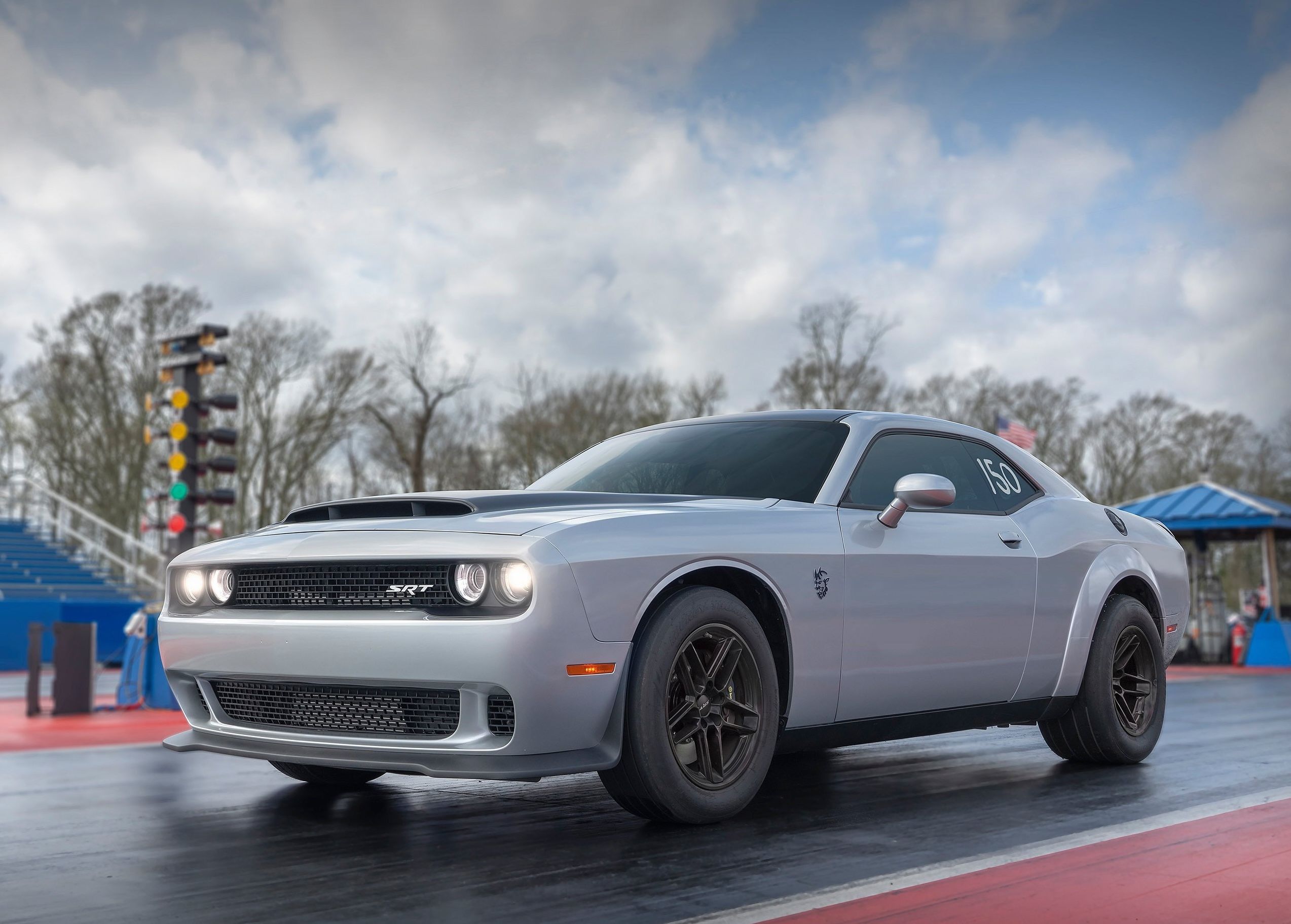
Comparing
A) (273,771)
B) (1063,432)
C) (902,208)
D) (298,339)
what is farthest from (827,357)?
(273,771)

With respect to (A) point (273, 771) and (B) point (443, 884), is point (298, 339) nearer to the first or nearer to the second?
(A) point (273, 771)

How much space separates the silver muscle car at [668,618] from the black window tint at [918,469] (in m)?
0.01

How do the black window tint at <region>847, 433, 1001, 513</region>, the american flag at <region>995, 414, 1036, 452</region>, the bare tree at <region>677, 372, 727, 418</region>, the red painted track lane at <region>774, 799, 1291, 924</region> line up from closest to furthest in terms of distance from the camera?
1. the red painted track lane at <region>774, 799, 1291, 924</region>
2. the black window tint at <region>847, 433, 1001, 513</region>
3. the american flag at <region>995, 414, 1036, 452</region>
4. the bare tree at <region>677, 372, 727, 418</region>

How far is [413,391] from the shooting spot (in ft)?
132

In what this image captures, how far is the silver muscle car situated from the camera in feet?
13.2

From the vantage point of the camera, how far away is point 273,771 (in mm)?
6336

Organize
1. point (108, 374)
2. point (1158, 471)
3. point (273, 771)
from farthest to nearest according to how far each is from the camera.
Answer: point (1158, 471), point (108, 374), point (273, 771)

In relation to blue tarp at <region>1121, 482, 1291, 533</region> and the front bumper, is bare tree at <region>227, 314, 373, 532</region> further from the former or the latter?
the front bumper

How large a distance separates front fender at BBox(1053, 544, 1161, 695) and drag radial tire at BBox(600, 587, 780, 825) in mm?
1960

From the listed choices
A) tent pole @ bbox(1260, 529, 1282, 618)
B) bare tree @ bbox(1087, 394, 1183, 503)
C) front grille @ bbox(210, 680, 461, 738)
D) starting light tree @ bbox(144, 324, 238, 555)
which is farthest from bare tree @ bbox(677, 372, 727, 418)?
front grille @ bbox(210, 680, 461, 738)

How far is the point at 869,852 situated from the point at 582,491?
1.88m

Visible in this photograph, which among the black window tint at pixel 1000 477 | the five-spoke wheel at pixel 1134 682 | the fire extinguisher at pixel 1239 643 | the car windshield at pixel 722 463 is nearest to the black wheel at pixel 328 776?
the car windshield at pixel 722 463

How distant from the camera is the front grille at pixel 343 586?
13.6 ft

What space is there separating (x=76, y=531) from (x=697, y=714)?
27.8 meters
